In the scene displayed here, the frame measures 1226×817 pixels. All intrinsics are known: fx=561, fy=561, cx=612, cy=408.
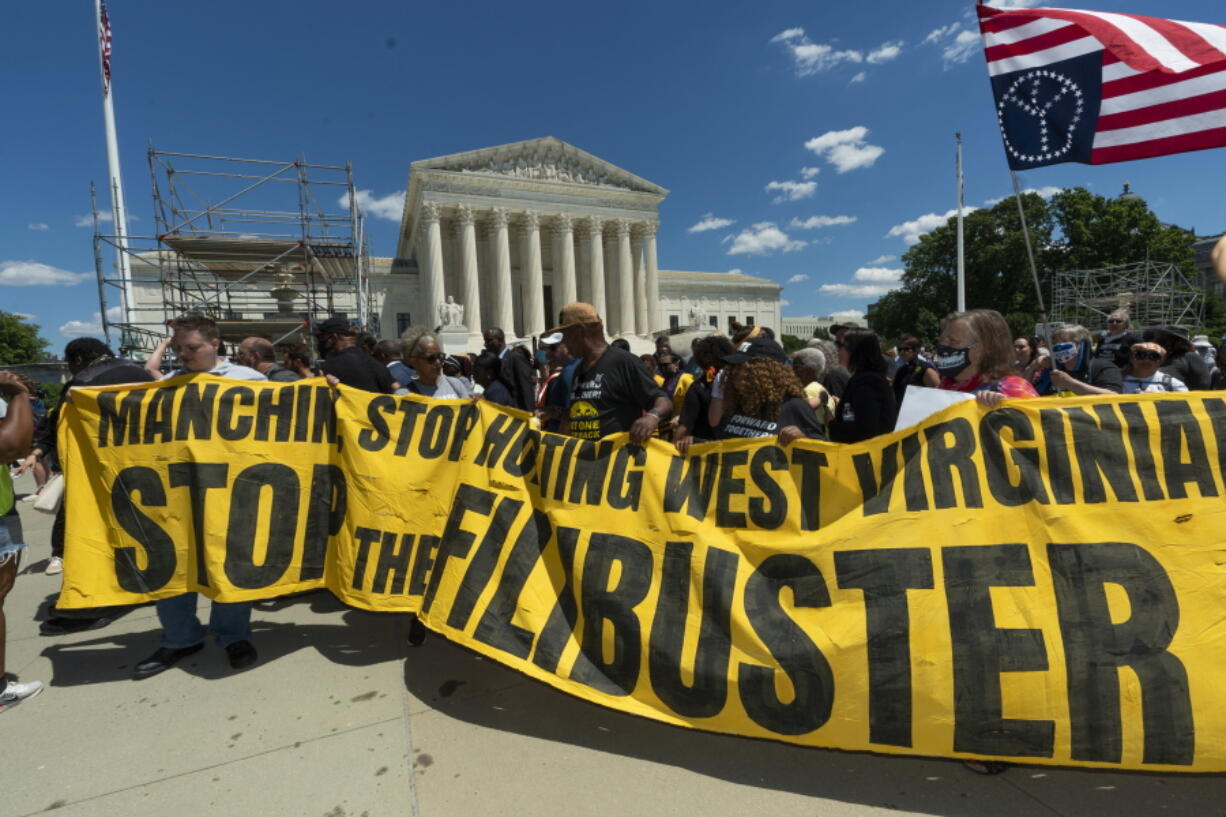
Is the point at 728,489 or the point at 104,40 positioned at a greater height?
the point at 104,40

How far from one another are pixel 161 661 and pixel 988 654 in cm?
421

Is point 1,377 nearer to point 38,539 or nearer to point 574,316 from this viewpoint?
point 574,316

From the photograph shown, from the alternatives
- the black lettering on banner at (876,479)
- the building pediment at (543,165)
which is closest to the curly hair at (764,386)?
the black lettering on banner at (876,479)

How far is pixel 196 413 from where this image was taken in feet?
10.9

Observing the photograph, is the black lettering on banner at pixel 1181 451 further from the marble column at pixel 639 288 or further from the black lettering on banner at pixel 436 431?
the marble column at pixel 639 288

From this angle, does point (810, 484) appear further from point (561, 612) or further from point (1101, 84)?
point (1101, 84)

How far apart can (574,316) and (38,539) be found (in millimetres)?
7124

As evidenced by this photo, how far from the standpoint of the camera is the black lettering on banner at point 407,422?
10.8 ft

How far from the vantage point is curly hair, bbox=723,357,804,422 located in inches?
119

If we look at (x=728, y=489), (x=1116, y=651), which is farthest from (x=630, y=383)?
(x=1116, y=651)

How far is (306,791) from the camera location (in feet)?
7.36

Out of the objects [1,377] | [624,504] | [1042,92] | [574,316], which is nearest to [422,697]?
[624,504]

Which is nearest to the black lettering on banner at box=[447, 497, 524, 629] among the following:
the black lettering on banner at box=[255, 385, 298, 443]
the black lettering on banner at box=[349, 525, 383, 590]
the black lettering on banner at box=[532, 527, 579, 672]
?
the black lettering on banner at box=[532, 527, 579, 672]

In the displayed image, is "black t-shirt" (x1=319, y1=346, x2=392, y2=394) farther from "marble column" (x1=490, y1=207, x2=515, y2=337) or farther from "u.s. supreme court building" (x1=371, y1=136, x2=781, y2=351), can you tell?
"marble column" (x1=490, y1=207, x2=515, y2=337)
